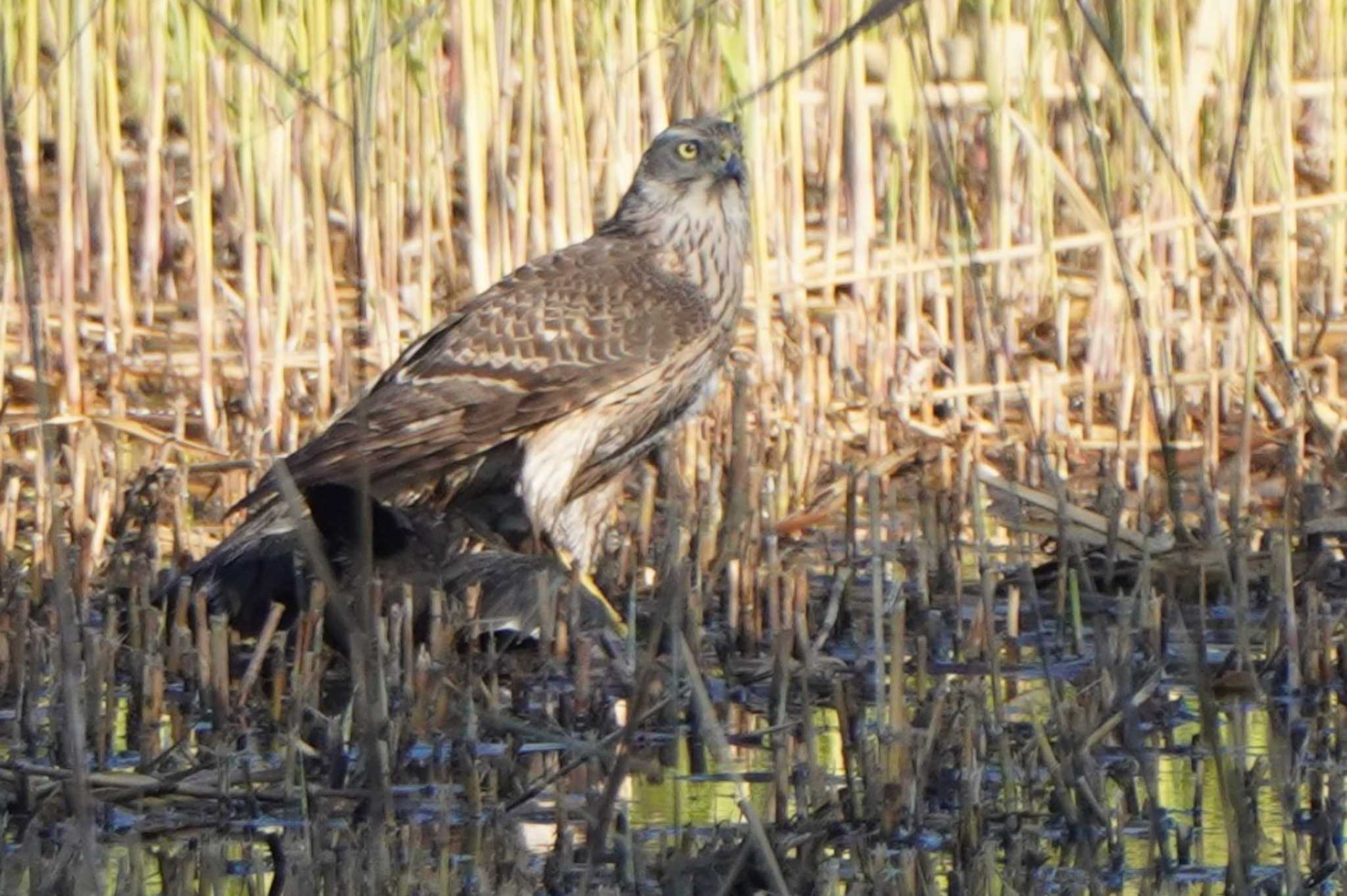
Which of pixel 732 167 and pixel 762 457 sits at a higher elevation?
pixel 732 167

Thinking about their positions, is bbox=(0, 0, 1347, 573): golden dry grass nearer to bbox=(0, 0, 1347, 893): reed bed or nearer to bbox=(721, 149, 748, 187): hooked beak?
bbox=(0, 0, 1347, 893): reed bed

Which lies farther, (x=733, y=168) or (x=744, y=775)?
(x=733, y=168)

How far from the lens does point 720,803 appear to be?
3781mm

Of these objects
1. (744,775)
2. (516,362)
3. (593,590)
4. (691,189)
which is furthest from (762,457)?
(744,775)

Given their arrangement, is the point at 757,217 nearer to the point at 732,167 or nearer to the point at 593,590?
the point at 732,167

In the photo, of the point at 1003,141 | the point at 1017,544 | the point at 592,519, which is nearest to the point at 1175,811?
the point at 1017,544

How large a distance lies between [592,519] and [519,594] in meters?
1.13

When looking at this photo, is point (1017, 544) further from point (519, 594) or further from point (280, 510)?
point (280, 510)

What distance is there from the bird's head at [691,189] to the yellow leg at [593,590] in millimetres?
921

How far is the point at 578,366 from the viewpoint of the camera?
18.7ft

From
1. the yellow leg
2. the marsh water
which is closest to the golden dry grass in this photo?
the yellow leg

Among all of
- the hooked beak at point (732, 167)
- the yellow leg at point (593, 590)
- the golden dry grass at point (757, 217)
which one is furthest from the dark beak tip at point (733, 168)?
the yellow leg at point (593, 590)

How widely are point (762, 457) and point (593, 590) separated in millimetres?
1231

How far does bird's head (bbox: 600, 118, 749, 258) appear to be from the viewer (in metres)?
6.04
